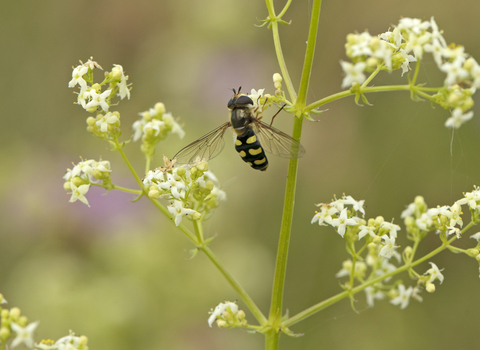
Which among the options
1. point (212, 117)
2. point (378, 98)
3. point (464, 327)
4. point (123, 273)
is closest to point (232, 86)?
point (212, 117)

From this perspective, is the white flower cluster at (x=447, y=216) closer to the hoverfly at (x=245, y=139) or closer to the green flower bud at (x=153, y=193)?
the hoverfly at (x=245, y=139)

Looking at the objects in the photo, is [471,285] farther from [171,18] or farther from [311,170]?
[171,18]

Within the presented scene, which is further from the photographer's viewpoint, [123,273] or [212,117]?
[212,117]

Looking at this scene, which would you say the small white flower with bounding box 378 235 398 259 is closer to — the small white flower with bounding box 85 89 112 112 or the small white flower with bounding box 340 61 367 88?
the small white flower with bounding box 340 61 367 88

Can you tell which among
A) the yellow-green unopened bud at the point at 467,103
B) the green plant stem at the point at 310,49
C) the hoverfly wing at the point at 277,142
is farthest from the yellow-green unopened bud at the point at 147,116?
the yellow-green unopened bud at the point at 467,103

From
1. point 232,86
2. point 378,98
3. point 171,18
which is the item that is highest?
point 171,18
